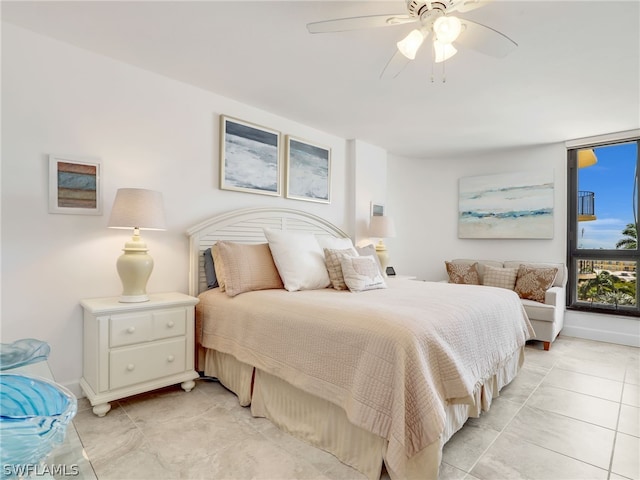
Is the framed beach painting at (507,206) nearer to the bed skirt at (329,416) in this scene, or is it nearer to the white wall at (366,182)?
the white wall at (366,182)

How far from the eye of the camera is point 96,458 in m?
1.66

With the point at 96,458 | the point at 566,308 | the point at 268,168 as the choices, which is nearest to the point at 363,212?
the point at 268,168

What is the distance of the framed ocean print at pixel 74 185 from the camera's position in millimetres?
2209

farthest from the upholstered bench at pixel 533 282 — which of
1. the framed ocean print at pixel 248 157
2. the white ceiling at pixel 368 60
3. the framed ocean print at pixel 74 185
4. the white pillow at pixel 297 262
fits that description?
the framed ocean print at pixel 74 185

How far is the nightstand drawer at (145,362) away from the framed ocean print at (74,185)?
996 millimetres

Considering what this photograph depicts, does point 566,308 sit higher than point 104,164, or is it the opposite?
point 104,164

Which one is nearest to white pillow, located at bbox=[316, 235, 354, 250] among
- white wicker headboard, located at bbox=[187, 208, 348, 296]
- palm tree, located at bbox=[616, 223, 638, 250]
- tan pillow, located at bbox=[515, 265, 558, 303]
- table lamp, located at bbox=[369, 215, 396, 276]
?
white wicker headboard, located at bbox=[187, 208, 348, 296]

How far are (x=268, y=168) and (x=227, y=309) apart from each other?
1.59 metres

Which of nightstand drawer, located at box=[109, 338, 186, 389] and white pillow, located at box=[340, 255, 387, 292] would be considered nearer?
nightstand drawer, located at box=[109, 338, 186, 389]

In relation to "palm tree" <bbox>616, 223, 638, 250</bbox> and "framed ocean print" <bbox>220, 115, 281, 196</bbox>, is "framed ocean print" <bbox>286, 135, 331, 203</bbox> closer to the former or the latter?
"framed ocean print" <bbox>220, 115, 281, 196</bbox>

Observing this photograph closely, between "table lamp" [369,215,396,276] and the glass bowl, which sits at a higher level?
"table lamp" [369,215,396,276]

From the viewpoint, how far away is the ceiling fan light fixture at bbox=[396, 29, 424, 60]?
5.63ft

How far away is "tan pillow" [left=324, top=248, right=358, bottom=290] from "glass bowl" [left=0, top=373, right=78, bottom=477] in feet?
6.66

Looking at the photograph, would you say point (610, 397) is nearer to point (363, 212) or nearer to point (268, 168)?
point (363, 212)
